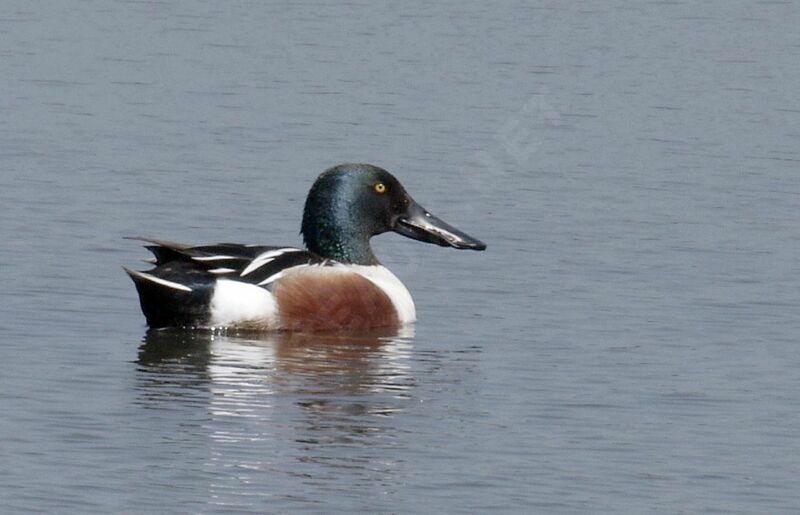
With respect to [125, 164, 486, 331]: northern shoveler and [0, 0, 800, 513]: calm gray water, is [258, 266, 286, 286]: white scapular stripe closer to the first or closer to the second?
[125, 164, 486, 331]: northern shoveler

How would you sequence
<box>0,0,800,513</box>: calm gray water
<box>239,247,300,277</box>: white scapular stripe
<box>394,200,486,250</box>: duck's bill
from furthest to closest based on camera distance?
1. <box>394,200,486,250</box>: duck's bill
2. <box>239,247,300,277</box>: white scapular stripe
3. <box>0,0,800,513</box>: calm gray water

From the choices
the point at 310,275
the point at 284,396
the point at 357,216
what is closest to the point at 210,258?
the point at 310,275

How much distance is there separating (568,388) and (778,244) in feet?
15.9

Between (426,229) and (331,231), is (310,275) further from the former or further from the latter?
(426,229)

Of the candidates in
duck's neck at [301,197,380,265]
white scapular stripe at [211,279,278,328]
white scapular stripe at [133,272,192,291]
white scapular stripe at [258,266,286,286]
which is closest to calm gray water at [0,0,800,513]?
white scapular stripe at [211,279,278,328]

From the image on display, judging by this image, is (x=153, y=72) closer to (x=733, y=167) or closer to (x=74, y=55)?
(x=74, y=55)

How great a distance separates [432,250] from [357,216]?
6.69 ft

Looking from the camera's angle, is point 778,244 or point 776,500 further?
point 778,244

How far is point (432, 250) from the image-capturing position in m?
16.0

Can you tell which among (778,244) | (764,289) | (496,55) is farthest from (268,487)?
(496,55)

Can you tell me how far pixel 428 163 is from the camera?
727 inches

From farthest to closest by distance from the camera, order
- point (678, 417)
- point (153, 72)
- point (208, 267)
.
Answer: point (153, 72) < point (208, 267) < point (678, 417)

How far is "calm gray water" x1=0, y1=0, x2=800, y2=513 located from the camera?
9.60 metres

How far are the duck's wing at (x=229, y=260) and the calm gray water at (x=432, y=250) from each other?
43 cm
